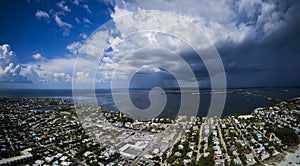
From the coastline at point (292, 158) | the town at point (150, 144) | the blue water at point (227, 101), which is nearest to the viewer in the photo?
the coastline at point (292, 158)

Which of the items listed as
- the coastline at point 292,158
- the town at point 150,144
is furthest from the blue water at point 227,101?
the coastline at point 292,158

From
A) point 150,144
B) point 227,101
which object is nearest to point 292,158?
point 150,144

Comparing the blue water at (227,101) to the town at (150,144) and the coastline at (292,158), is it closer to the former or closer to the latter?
the town at (150,144)

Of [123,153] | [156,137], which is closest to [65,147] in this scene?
[123,153]

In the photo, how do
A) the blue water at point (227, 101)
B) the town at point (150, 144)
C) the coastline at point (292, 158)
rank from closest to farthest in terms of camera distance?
the coastline at point (292, 158)
the town at point (150, 144)
the blue water at point (227, 101)

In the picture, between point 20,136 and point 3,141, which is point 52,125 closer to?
point 20,136

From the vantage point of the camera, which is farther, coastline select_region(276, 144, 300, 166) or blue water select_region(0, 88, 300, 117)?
blue water select_region(0, 88, 300, 117)

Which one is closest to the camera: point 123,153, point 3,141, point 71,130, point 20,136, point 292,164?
point 292,164

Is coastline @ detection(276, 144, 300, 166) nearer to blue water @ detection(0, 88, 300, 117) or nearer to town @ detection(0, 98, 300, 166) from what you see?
town @ detection(0, 98, 300, 166)

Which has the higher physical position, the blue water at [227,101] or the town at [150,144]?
the blue water at [227,101]

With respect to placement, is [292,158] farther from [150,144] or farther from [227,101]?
[227,101]

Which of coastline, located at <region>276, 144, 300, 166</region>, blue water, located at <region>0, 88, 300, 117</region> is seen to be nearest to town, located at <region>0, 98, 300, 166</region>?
coastline, located at <region>276, 144, 300, 166</region>
